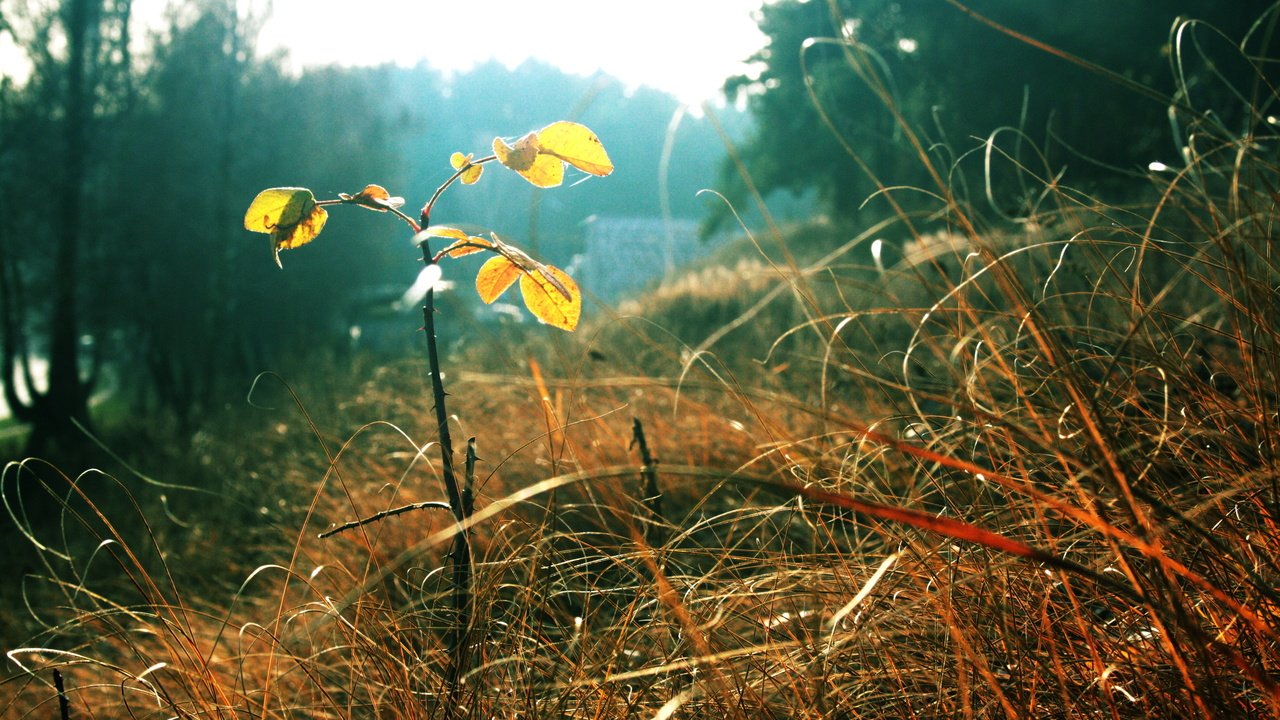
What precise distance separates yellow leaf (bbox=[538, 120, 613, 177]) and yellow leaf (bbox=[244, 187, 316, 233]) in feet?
0.89

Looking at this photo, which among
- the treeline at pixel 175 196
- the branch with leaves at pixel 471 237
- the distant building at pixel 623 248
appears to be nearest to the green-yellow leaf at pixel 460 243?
the branch with leaves at pixel 471 237

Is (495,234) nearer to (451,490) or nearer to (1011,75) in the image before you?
(451,490)

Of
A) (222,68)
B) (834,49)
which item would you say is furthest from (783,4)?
(222,68)

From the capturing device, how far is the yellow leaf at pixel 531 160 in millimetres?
898

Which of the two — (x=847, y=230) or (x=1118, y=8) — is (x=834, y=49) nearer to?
(x=847, y=230)

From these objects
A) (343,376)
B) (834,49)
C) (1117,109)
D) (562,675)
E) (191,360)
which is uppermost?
(834,49)

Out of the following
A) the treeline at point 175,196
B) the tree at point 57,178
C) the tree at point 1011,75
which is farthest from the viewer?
the tree at point 1011,75

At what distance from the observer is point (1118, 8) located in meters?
9.96

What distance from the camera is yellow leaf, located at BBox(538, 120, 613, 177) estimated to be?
0.92 metres

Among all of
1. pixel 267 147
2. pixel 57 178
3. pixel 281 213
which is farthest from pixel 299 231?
pixel 267 147

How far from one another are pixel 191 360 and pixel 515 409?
11182 mm

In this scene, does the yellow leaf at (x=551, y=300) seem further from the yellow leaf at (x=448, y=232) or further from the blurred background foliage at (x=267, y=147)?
the blurred background foliage at (x=267, y=147)

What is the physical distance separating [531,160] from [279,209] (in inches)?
11.2

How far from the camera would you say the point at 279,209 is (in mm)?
871
